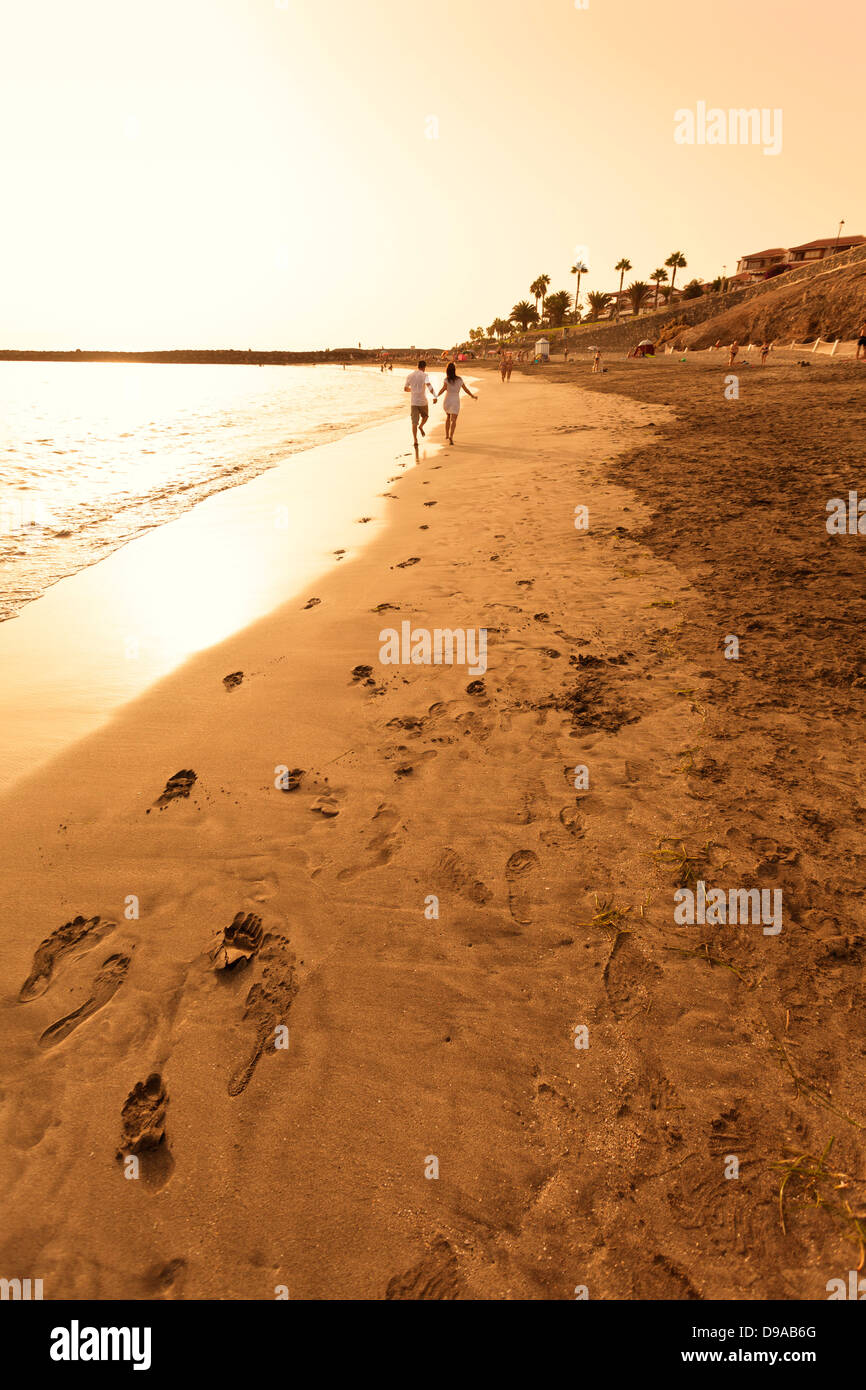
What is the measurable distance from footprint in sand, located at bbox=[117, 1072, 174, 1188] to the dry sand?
0.04 ft

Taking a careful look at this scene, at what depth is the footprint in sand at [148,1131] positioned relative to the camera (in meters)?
2.34

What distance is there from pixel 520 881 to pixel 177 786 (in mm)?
2517

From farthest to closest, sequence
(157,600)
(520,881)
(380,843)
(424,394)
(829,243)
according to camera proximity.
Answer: (829,243), (424,394), (157,600), (380,843), (520,881)

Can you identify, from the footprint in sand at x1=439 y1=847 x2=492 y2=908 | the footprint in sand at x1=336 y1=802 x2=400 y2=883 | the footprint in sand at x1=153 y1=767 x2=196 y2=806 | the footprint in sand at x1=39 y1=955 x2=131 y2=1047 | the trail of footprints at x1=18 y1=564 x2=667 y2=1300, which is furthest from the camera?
the footprint in sand at x1=153 y1=767 x2=196 y2=806

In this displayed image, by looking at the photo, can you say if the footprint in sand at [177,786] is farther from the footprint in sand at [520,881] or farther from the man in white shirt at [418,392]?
the man in white shirt at [418,392]

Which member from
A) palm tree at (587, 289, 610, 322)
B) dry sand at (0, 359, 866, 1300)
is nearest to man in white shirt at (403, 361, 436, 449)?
dry sand at (0, 359, 866, 1300)

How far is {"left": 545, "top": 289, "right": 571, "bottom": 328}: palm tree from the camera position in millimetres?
109375

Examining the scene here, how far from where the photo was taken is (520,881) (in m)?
3.43

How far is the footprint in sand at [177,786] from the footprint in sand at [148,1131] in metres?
1.90

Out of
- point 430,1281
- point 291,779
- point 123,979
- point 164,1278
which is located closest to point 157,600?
point 291,779

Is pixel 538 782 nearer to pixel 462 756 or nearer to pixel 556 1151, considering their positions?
pixel 462 756

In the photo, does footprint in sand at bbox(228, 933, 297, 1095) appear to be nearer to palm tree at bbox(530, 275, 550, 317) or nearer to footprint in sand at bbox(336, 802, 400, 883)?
footprint in sand at bbox(336, 802, 400, 883)

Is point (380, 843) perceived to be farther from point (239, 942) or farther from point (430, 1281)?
point (430, 1281)

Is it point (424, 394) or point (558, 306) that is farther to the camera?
point (558, 306)
